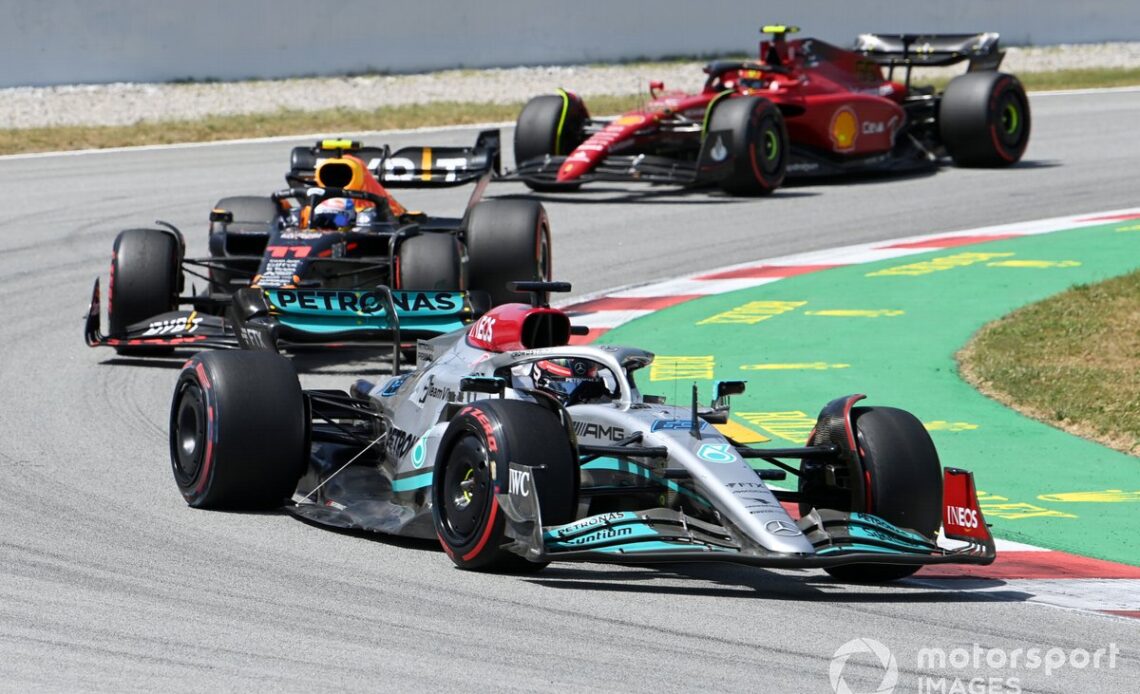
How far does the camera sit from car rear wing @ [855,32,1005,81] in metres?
22.9

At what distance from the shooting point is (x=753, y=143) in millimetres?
20078

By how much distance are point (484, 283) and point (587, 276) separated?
271 centimetres

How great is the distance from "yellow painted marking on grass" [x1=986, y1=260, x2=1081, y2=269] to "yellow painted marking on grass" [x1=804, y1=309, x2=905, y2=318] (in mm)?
2288

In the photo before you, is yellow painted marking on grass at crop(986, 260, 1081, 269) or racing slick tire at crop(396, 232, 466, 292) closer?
racing slick tire at crop(396, 232, 466, 292)

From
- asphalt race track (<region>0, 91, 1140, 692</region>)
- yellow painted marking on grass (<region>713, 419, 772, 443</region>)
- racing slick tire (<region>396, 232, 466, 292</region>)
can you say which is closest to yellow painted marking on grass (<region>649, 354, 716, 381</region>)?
yellow painted marking on grass (<region>713, 419, 772, 443</region>)

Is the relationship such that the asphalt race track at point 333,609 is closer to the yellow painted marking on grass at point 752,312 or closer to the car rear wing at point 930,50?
the yellow painted marking on grass at point 752,312

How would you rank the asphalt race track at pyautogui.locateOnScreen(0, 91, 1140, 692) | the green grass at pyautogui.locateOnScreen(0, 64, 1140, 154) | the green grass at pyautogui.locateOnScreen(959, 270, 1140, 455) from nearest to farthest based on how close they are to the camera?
the asphalt race track at pyautogui.locateOnScreen(0, 91, 1140, 692) → the green grass at pyautogui.locateOnScreen(959, 270, 1140, 455) → the green grass at pyautogui.locateOnScreen(0, 64, 1140, 154)

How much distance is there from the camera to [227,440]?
28.7 feet

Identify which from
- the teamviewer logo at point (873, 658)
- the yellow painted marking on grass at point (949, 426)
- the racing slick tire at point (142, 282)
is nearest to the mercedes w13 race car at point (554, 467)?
the teamviewer logo at point (873, 658)

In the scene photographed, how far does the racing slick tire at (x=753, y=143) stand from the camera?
64.9 ft

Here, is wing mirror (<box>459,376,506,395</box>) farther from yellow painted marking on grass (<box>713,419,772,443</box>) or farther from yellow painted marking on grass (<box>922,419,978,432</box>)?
yellow painted marking on grass (<box>922,419,978,432</box>)

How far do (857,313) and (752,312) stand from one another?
856 millimetres

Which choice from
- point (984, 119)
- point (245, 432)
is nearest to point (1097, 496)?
point (245, 432)

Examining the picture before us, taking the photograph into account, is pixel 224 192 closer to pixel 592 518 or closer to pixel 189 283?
pixel 189 283
